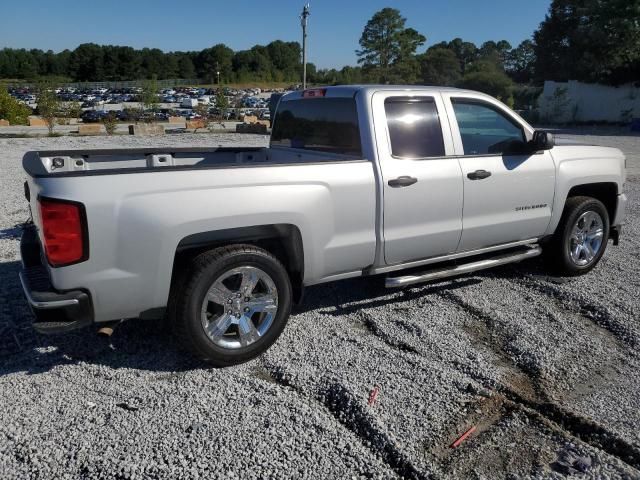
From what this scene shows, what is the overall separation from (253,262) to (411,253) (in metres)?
1.42

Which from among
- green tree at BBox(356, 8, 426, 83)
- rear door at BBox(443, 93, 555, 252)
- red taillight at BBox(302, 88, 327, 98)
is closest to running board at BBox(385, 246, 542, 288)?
rear door at BBox(443, 93, 555, 252)

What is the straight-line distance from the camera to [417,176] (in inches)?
171

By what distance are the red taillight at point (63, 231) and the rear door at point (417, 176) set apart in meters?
2.14

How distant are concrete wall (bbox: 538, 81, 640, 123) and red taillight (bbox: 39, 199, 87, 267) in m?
42.0

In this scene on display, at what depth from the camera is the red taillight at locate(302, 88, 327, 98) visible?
15.7 feet

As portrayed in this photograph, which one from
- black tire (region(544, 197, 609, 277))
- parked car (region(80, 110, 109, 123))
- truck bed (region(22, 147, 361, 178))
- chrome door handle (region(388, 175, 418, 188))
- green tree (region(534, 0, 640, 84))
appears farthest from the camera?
parked car (region(80, 110, 109, 123))

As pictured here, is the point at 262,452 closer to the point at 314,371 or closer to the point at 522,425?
the point at 314,371

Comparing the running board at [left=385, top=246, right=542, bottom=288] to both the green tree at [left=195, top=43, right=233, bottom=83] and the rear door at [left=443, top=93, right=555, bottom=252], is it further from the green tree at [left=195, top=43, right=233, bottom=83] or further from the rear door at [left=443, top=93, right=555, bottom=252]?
the green tree at [left=195, top=43, right=233, bottom=83]

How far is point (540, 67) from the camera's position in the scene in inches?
2206

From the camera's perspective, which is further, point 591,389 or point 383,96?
point 383,96

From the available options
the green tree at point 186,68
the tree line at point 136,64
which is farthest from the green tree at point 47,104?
the green tree at point 186,68

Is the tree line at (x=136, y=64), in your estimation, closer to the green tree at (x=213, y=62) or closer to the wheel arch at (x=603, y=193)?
the green tree at (x=213, y=62)

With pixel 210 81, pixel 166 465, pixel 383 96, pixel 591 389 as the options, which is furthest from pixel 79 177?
pixel 210 81

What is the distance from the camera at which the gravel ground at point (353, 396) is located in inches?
Answer: 112
